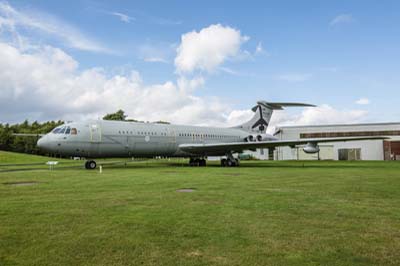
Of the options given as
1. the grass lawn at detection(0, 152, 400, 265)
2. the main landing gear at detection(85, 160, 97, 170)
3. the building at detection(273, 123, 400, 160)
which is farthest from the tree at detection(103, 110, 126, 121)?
the grass lawn at detection(0, 152, 400, 265)

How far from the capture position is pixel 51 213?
725cm

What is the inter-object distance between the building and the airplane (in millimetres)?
25781

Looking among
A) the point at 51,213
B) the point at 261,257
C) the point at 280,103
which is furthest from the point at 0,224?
the point at 280,103

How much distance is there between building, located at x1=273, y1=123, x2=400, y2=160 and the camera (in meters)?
57.8

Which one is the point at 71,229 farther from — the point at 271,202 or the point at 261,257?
the point at 271,202

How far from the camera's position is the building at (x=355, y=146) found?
5778cm

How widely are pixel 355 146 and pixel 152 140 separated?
45.4 meters

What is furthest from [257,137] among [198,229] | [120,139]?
[198,229]

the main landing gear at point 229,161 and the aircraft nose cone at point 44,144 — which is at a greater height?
the aircraft nose cone at point 44,144

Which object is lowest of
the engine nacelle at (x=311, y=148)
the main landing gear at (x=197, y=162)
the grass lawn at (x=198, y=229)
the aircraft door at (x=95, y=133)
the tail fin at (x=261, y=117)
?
the grass lawn at (x=198, y=229)

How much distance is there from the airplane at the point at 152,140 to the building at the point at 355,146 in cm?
2578

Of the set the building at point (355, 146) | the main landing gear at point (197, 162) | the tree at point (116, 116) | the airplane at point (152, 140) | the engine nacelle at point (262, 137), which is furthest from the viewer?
the tree at point (116, 116)

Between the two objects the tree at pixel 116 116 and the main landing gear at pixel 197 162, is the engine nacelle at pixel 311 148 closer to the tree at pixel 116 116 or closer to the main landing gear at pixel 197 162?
the main landing gear at pixel 197 162

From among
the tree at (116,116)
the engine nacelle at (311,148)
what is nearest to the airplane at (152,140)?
the engine nacelle at (311,148)
